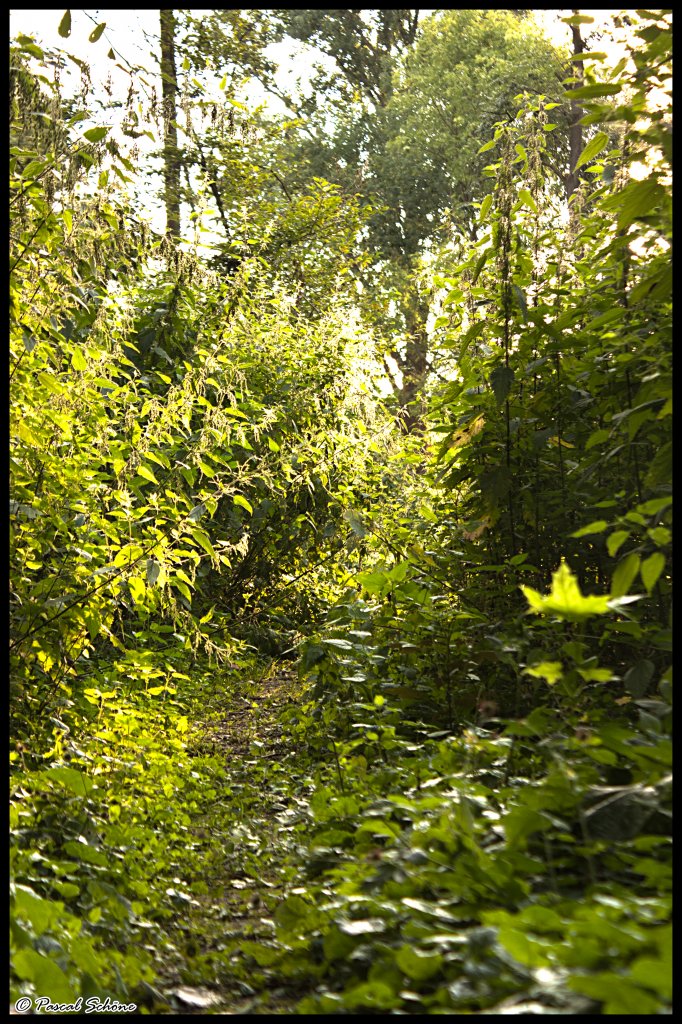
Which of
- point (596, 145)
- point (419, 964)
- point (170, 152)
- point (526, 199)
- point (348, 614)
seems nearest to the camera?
point (419, 964)

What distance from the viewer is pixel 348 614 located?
4.04m

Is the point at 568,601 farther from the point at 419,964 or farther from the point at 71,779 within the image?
the point at 71,779

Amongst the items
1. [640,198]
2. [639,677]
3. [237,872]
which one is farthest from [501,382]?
[237,872]

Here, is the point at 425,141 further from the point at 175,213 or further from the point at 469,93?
the point at 175,213

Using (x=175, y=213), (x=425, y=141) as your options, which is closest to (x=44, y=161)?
(x=175, y=213)

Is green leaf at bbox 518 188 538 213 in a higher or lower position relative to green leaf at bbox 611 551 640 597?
higher

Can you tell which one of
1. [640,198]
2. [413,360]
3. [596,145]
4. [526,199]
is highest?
[413,360]

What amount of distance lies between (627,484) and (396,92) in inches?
666

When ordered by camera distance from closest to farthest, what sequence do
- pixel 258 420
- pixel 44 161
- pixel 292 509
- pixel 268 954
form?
1. pixel 268 954
2. pixel 44 161
3. pixel 258 420
4. pixel 292 509

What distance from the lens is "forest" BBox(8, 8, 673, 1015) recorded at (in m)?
1.93

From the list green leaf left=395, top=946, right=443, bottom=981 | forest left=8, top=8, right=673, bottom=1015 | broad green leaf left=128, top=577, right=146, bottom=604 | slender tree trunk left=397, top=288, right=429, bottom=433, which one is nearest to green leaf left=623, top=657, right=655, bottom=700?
forest left=8, top=8, right=673, bottom=1015

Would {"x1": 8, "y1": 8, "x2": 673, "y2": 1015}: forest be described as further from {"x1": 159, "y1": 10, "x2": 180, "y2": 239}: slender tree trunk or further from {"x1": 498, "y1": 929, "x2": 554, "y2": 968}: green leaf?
{"x1": 159, "y1": 10, "x2": 180, "y2": 239}: slender tree trunk

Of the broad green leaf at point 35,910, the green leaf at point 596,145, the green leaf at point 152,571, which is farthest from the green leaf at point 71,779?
the green leaf at point 596,145

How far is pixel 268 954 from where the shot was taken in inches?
90.3
